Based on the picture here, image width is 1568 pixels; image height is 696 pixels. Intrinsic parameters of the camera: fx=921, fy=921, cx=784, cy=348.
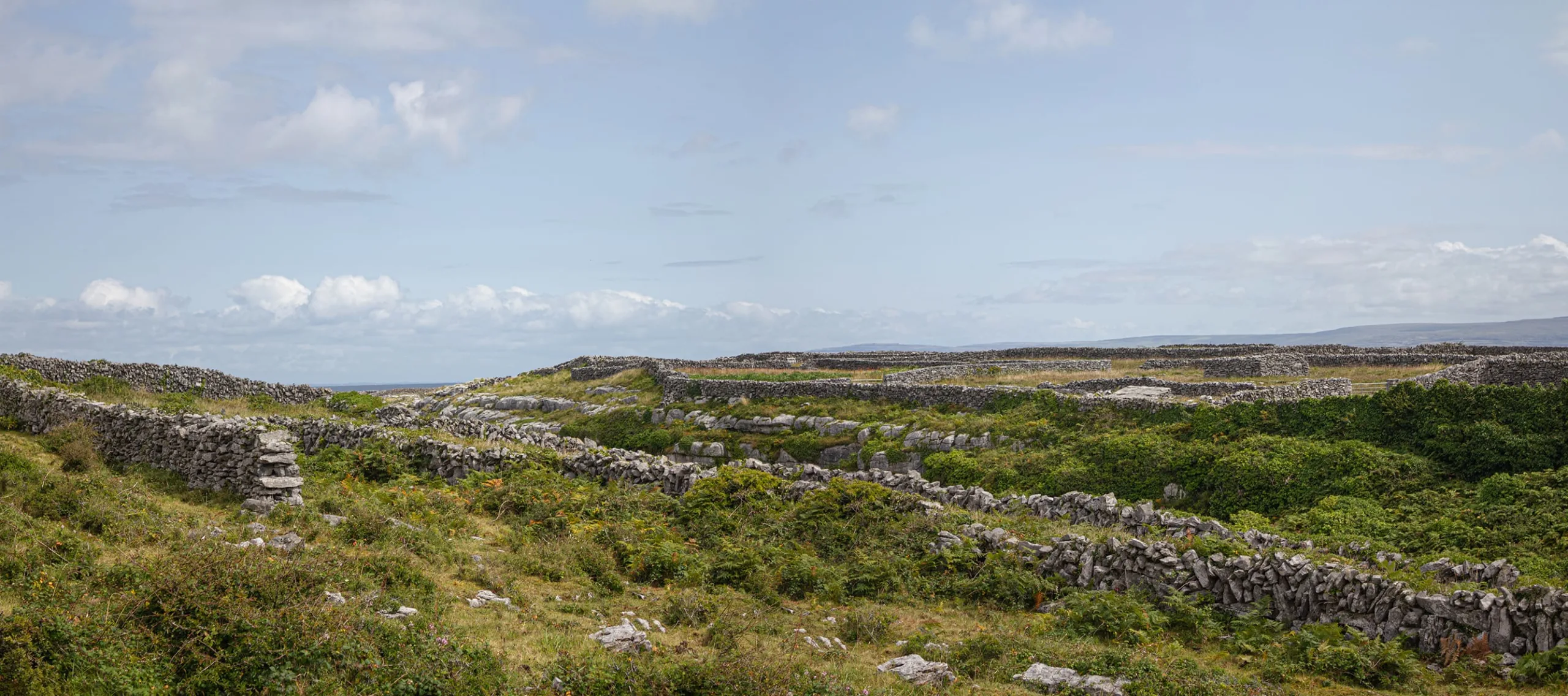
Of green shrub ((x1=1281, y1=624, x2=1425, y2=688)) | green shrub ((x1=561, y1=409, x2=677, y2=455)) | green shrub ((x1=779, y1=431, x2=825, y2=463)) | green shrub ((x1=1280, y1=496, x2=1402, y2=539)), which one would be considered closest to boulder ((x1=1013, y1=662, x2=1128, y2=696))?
green shrub ((x1=1281, y1=624, x2=1425, y2=688))

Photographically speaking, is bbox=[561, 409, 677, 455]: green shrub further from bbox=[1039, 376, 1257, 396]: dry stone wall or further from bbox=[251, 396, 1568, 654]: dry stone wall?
bbox=[1039, 376, 1257, 396]: dry stone wall

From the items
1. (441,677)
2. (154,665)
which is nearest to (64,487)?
(154,665)

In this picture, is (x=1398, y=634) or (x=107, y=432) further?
(x=107, y=432)

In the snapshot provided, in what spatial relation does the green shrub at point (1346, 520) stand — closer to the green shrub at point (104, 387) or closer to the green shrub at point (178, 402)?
the green shrub at point (178, 402)

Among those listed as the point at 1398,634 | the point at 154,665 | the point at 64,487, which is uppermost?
the point at 64,487

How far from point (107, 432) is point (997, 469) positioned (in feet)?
78.0

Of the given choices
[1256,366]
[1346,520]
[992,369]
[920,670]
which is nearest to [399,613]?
[920,670]

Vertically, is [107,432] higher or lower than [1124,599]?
higher

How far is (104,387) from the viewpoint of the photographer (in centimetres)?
3381

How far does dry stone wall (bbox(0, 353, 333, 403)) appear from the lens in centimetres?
3516

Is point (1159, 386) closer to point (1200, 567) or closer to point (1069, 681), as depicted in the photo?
point (1200, 567)

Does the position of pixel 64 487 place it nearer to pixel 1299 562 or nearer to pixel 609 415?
pixel 1299 562

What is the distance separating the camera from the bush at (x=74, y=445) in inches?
838

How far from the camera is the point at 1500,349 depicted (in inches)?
2076
